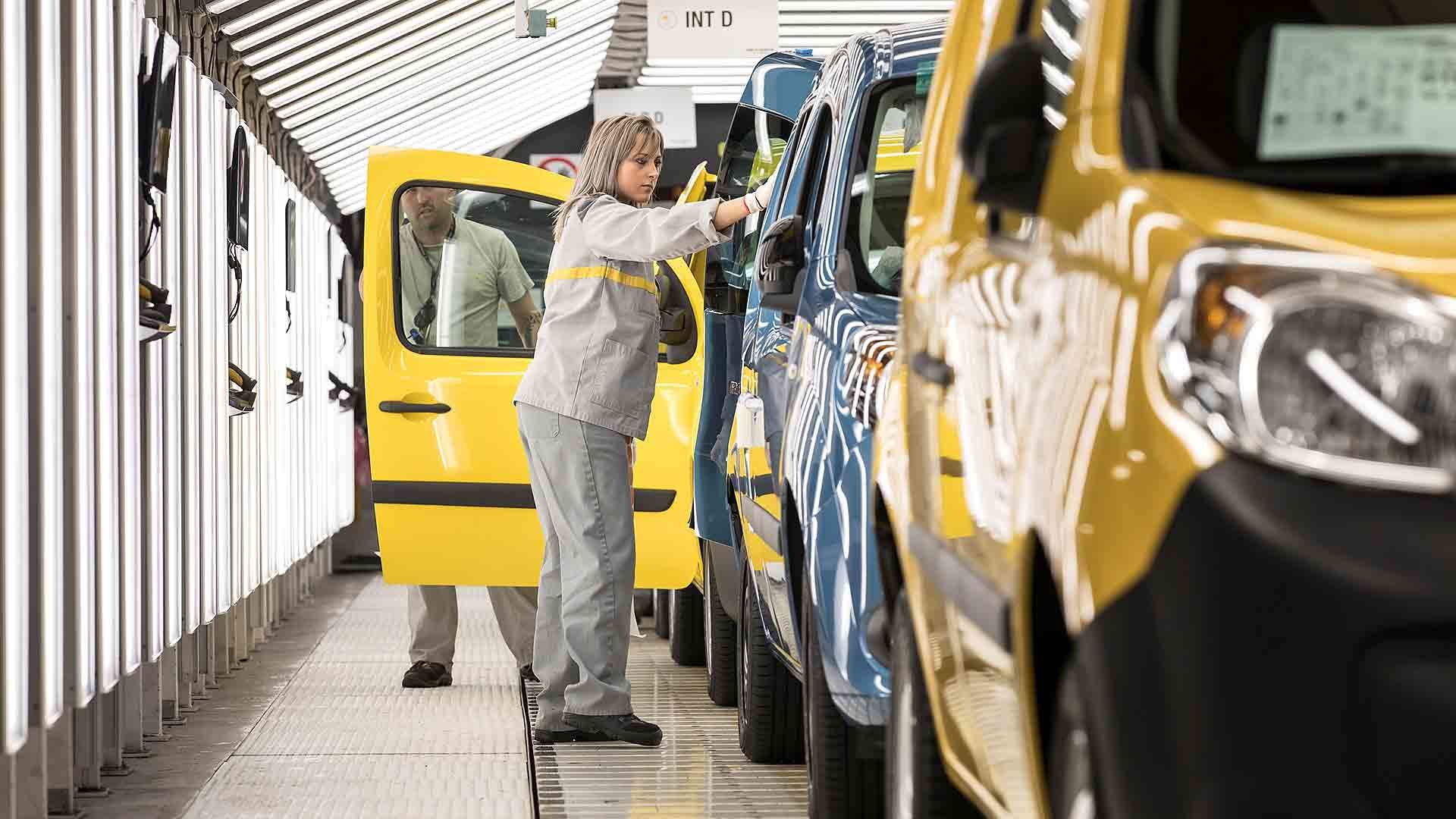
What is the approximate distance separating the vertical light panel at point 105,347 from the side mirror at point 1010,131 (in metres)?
Answer: 3.38

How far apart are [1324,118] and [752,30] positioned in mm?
9763

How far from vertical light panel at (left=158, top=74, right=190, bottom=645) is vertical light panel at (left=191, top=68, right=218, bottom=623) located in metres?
0.37

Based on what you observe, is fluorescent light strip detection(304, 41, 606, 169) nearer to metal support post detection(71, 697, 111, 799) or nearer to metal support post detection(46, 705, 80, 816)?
metal support post detection(71, 697, 111, 799)

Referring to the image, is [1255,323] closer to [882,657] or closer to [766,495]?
[882,657]

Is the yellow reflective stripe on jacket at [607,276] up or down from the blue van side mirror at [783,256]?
up

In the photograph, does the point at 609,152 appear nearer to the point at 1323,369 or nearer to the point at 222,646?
the point at 222,646

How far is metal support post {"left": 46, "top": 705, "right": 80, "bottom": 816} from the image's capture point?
209 inches

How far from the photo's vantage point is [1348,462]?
163 cm

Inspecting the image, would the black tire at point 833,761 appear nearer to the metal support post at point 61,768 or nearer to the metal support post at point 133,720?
the metal support post at point 61,768

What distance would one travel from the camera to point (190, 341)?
7.12m

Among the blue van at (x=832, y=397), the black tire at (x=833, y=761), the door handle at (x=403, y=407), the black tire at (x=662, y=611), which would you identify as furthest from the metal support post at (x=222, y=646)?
the black tire at (x=833, y=761)

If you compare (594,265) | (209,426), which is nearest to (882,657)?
(594,265)

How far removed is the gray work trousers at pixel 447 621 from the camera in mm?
7977

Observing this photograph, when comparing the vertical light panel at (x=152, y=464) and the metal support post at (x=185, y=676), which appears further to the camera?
the metal support post at (x=185, y=676)
